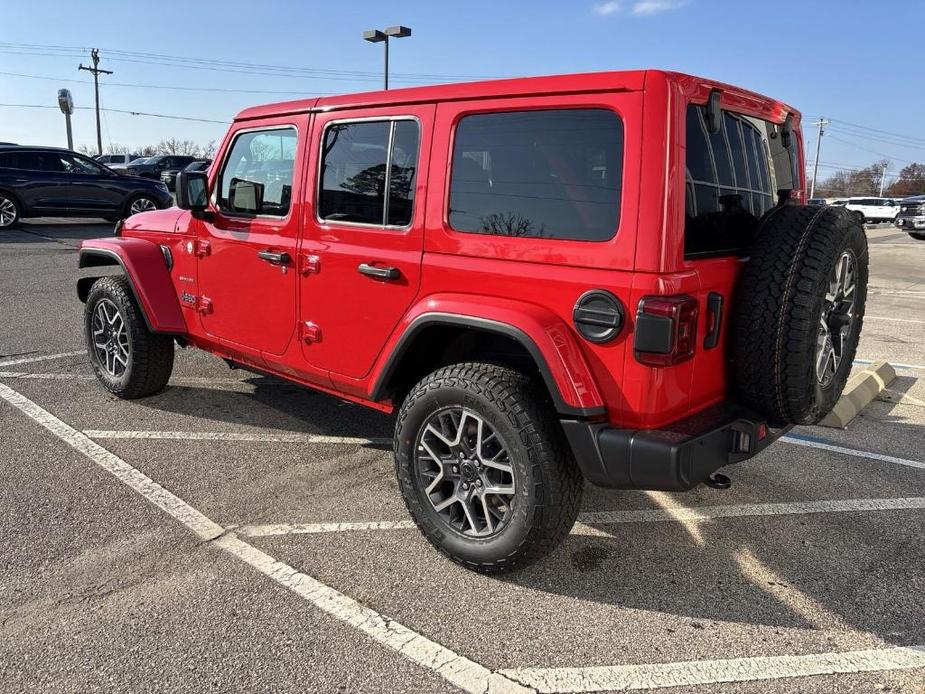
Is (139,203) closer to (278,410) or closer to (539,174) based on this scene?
(278,410)

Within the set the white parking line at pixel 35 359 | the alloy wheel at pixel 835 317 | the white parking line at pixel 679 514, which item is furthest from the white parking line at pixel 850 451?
the white parking line at pixel 35 359

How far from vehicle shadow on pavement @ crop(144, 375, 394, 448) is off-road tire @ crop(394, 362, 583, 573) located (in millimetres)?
1473

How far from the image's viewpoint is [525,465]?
263cm

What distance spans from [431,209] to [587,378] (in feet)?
3.25

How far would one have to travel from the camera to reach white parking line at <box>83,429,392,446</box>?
4246mm

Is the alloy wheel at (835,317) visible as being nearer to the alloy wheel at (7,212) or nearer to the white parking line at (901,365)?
the white parking line at (901,365)

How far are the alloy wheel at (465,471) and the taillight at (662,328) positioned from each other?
0.64 metres

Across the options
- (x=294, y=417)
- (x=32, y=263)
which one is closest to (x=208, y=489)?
(x=294, y=417)

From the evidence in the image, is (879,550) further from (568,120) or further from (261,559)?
(261,559)

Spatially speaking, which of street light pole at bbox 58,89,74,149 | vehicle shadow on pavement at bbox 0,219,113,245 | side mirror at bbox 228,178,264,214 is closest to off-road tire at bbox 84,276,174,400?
side mirror at bbox 228,178,264,214

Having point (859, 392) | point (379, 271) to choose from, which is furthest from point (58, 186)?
point (859, 392)

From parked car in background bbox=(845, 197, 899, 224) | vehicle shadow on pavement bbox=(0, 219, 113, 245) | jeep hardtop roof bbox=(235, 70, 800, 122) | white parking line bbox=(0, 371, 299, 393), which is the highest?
parked car in background bbox=(845, 197, 899, 224)

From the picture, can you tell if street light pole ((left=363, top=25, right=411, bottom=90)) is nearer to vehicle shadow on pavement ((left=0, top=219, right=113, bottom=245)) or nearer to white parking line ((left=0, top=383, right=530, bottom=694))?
vehicle shadow on pavement ((left=0, top=219, right=113, bottom=245))

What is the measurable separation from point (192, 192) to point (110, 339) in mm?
1461
